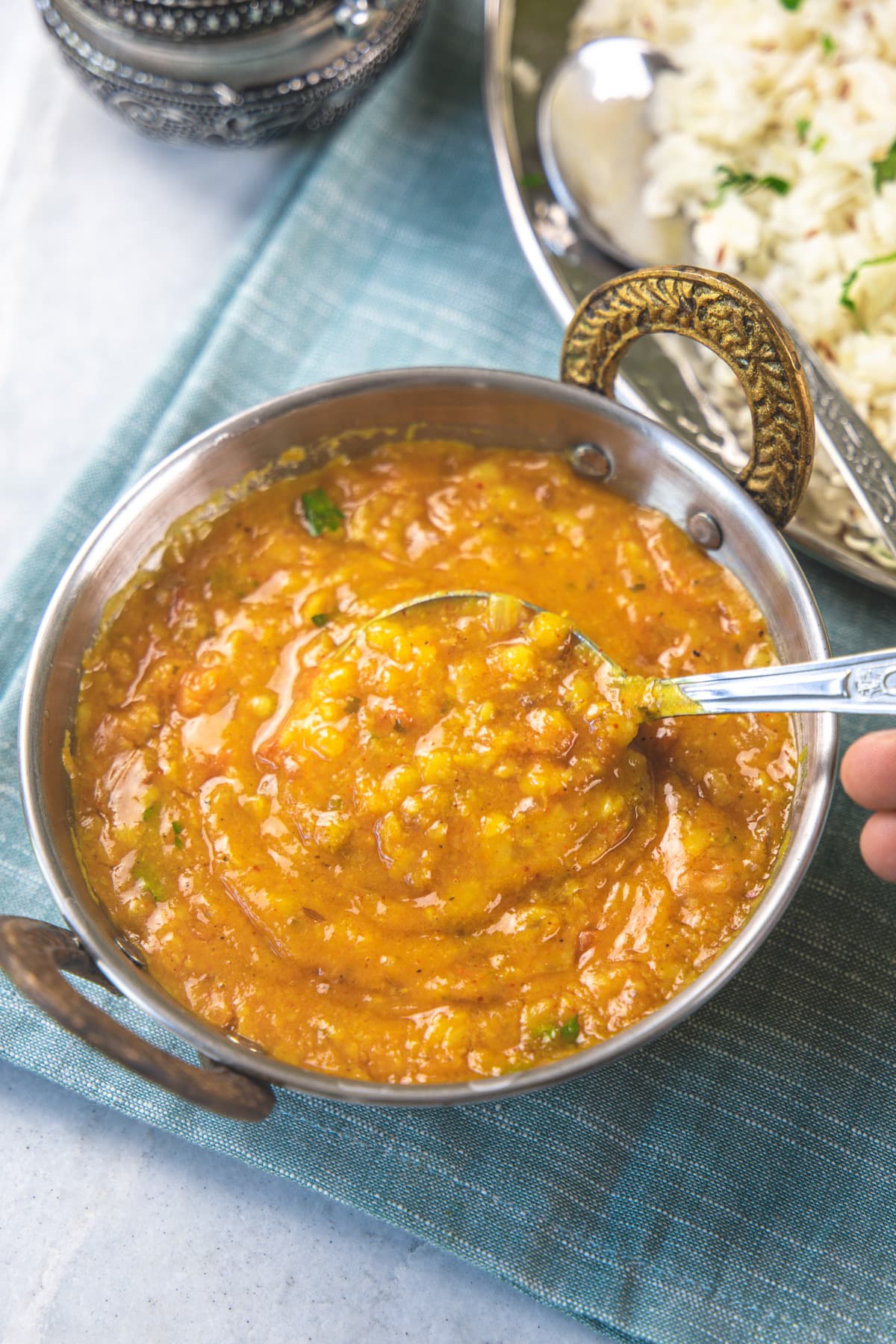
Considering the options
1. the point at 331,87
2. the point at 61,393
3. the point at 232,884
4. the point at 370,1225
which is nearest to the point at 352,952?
the point at 232,884

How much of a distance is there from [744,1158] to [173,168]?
7.60 ft

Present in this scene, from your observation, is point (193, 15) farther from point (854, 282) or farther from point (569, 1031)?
point (569, 1031)

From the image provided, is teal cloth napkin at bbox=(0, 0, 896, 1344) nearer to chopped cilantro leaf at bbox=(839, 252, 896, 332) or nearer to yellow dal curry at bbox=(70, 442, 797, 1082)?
yellow dal curry at bbox=(70, 442, 797, 1082)

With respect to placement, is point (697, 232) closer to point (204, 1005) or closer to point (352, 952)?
point (352, 952)

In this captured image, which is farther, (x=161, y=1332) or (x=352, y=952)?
(x=161, y=1332)

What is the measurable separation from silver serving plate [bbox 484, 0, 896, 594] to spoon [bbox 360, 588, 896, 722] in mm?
452

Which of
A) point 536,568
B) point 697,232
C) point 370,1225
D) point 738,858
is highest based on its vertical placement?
point 697,232

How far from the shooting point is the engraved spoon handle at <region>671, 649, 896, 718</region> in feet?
4.64

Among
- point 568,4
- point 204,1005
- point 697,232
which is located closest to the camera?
point 204,1005

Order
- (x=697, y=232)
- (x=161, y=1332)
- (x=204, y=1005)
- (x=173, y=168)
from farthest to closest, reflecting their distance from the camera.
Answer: (x=173, y=168), (x=697, y=232), (x=161, y=1332), (x=204, y=1005)

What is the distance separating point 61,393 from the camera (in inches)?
98.3

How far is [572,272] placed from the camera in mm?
2281

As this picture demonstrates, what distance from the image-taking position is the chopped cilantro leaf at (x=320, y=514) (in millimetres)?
1896

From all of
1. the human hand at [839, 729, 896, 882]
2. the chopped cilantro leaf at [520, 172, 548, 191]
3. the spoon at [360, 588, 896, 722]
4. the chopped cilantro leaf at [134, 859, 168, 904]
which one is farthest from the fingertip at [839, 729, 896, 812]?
the chopped cilantro leaf at [520, 172, 548, 191]
